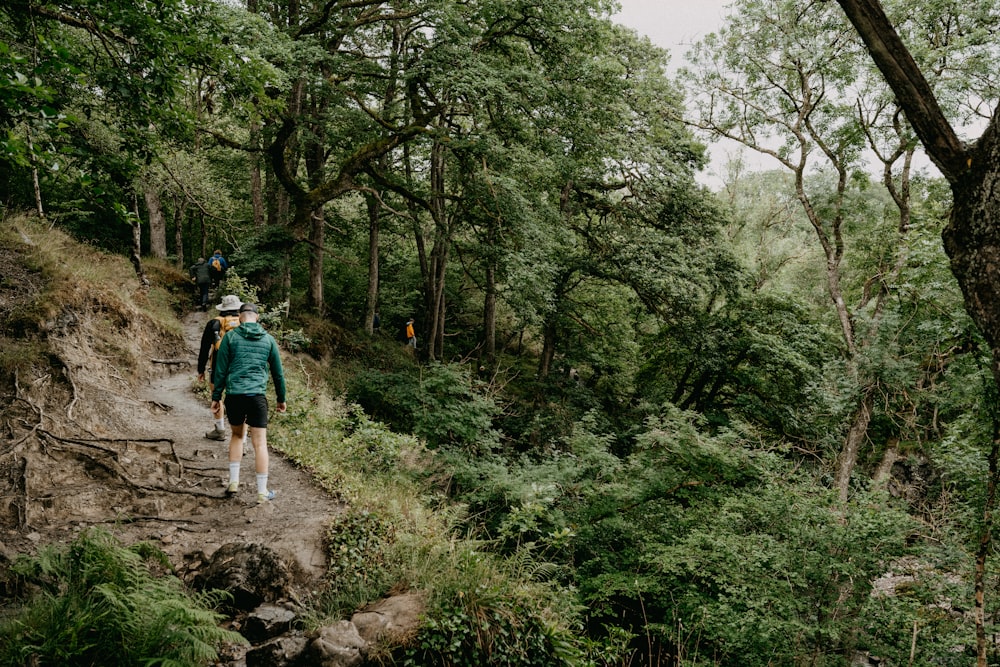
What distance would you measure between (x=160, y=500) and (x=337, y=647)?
272cm

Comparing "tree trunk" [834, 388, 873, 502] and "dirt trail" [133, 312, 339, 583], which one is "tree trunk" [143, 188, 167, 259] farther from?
"tree trunk" [834, 388, 873, 502]

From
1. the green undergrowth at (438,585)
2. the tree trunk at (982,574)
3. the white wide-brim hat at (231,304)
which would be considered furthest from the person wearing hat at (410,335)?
the tree trunk at (982,574)

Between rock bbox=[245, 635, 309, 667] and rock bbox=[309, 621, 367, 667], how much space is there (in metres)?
0.11

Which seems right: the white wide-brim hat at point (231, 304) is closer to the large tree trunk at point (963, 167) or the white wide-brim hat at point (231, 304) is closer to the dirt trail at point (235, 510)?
the dirt trail at point (235, 510)

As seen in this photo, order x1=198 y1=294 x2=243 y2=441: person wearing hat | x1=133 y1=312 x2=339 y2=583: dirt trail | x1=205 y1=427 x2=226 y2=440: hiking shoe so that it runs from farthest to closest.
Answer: x1=205 y1=427 x2=226 y2=440: hiking shoe < x1=198 y1=294 x2=243 y2=441: person wearing hat < x1=133 y1=312 x2=339 y2=583: dirt trail

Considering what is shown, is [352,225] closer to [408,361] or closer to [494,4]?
[408,361]

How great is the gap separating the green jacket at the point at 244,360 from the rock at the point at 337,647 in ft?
8.12

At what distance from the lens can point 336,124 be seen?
14.5 m

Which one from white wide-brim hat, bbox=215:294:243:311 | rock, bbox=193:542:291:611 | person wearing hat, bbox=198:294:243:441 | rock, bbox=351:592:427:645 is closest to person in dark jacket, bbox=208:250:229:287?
person wearing hat, bbox=198:294:243:441

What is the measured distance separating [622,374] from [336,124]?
1272 centimetres

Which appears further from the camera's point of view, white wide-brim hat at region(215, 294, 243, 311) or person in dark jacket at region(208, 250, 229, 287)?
person in dark jacket at region(208, 250, 229, 287)

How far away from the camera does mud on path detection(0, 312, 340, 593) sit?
4.38 m

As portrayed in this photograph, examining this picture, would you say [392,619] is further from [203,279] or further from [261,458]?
[203,279]

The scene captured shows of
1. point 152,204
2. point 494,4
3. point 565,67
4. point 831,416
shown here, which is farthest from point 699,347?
point 152,204
